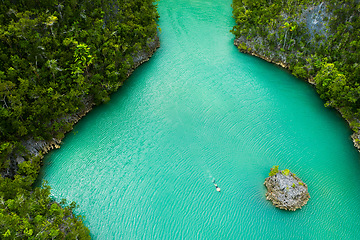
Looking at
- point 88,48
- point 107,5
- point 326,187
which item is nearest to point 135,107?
point 88,48

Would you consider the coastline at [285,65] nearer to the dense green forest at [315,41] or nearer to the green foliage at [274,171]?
the dense green forest at [315,41]

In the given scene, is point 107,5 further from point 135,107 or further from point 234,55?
point 234,55

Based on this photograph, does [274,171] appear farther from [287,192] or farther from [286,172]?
[287,192]

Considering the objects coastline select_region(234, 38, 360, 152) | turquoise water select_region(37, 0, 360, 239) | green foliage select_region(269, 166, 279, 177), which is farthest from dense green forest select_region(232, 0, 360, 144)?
green foliage select_region(269, 166, 279, 177)

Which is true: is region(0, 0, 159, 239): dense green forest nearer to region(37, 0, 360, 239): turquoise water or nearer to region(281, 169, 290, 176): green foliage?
region(37, 0, 360, 239): turquoise water

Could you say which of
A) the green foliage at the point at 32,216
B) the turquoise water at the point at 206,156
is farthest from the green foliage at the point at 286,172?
the green foliage at the point at 32,216

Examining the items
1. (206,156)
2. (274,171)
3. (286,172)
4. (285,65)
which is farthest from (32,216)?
(285,65)
